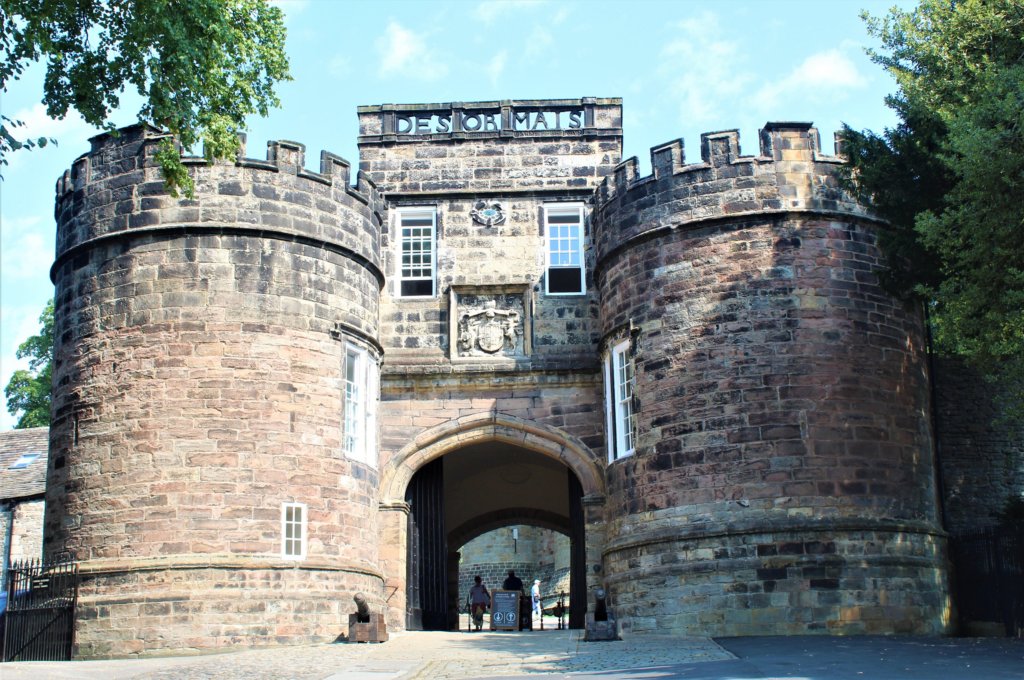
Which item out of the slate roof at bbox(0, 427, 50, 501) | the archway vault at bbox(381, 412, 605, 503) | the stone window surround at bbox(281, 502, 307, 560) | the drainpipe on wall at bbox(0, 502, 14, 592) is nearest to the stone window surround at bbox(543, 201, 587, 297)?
the archway vault at bbox(381, 412, 605, 503)

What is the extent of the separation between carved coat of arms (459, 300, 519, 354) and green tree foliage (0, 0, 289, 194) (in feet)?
23.8

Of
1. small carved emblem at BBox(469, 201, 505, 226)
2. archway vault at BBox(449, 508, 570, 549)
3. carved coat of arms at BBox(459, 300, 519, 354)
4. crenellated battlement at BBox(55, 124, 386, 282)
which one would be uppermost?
small carved emblem at BBox(469, 201, 505, 226)

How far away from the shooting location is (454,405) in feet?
70.0

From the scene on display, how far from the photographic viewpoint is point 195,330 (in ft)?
60.2

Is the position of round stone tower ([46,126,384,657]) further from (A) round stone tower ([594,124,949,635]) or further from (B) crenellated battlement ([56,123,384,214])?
(A) round stone tower ([594,124,949,635])

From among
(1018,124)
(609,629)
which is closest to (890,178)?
(1018,124)

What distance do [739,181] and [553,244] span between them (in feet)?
14.1

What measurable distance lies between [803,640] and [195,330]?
9515mm

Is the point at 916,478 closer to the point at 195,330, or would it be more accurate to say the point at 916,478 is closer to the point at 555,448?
the point at 555,448

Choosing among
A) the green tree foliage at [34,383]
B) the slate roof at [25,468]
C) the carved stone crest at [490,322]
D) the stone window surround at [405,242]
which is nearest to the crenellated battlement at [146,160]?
the stone window surround at [405,242]

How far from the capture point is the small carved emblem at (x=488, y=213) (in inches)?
882

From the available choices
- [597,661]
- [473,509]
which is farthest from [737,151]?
[473,509]

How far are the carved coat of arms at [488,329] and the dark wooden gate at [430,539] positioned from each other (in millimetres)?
2145

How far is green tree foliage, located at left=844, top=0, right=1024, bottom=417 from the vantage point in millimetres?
15273
